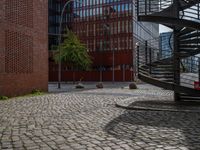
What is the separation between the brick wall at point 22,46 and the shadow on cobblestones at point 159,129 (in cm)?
946

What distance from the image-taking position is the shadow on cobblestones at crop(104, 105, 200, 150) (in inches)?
260

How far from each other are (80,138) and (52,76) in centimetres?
6313

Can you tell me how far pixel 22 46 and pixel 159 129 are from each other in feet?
44.0

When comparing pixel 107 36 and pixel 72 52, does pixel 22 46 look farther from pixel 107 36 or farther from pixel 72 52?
pixel 107 36

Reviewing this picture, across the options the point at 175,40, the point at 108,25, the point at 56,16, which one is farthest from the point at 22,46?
the point at 56,16

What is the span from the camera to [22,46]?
770 inches

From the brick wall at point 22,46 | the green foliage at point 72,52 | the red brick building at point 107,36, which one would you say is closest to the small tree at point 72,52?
the green foliage at point 72,52

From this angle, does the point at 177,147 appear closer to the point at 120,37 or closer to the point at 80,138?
the point at 80,138

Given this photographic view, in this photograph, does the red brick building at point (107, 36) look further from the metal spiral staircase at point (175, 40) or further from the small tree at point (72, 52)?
the metal spiral staircase at point (175, 40)

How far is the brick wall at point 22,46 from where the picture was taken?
17844mm

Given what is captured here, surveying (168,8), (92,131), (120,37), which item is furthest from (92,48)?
(92,131)

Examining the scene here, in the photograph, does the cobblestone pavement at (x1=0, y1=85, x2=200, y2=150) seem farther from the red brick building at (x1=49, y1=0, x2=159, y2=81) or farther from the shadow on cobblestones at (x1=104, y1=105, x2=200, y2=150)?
the red brick building at (x1=49, y1=0, x2=159, y2=81)

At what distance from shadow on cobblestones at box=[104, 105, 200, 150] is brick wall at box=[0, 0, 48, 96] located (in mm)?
9462

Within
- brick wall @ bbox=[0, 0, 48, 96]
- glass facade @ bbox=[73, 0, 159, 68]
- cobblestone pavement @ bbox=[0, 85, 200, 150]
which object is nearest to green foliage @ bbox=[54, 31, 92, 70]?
glass facade @ bbox=[73, 0, 159, 68]
